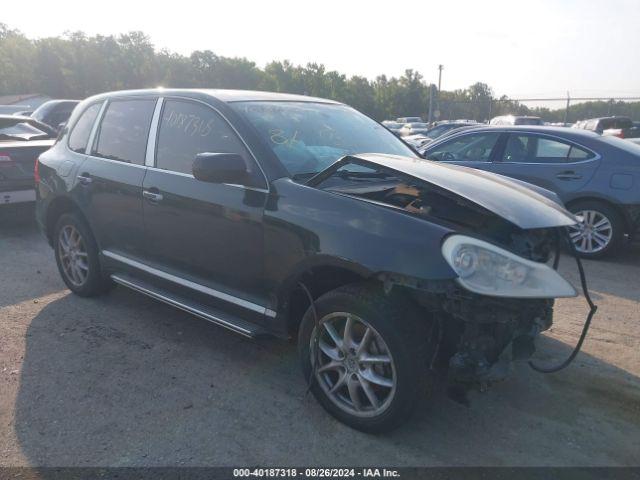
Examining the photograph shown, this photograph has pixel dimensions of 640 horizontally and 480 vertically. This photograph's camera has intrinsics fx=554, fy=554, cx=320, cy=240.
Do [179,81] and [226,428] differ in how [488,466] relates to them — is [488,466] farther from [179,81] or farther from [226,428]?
[179,81]

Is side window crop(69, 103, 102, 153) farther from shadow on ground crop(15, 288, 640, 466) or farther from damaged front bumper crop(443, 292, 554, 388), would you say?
damaged front bumper crop(443, 292, 554, 388)

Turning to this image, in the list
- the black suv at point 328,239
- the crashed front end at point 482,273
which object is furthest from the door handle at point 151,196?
the crashed front end at point 482,273

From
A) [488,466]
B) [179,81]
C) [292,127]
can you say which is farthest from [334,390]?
[179,81]

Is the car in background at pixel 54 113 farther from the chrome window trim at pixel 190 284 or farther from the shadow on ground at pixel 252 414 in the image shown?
the shadow on ground at pixel 252 414

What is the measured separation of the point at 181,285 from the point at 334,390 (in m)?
1.43

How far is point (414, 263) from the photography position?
2.74 metres

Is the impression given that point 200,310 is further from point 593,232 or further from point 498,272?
point 593,232

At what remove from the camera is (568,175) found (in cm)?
687

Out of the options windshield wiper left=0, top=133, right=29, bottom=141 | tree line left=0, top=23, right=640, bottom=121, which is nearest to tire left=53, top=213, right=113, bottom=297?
windshield wiper left=0, top=133, right=29, bottom=141

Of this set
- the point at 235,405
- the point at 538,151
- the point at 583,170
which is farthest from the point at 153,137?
the point at 583,170

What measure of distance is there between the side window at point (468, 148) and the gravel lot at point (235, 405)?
3320mm

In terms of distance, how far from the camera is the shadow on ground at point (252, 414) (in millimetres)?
2906

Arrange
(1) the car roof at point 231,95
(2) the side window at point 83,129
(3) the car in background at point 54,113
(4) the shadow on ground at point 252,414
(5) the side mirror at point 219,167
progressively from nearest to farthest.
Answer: (4) the shadow on ground at point 252,414 < (5) the side mirror at point 219,167 < (1) the car roof at point 231,95 < (2) the side window at point 83,129 < (3) the car in background at point 54,113

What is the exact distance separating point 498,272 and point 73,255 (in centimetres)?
399
